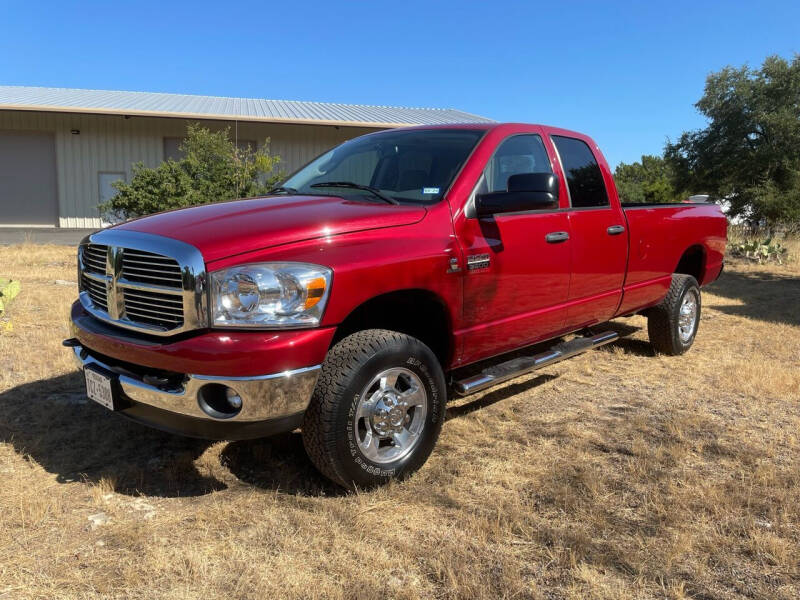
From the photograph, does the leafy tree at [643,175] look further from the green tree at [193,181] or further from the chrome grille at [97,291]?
the chrome grille at [97,291]

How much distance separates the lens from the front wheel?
A: 2771 millimetres

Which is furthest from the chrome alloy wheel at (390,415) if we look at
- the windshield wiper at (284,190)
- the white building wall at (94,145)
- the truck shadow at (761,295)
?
the white building wall at (94,145)

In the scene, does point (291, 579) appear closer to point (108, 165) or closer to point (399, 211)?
point (399, 211)

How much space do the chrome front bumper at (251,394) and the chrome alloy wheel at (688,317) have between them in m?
4.33

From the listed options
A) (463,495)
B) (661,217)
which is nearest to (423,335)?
(463,495)

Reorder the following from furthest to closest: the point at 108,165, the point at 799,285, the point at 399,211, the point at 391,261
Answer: the point at 108,165 → the point at 799,285 → the point at 399,211 → the point at 391,261

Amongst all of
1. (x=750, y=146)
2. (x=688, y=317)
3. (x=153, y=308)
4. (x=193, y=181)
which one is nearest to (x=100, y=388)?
(x=153, y=308)

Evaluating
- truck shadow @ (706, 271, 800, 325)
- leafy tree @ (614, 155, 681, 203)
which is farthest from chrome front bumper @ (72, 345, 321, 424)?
leafy tree @ (614, 155, 681, 203)

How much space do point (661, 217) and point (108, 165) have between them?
20719 millimetres

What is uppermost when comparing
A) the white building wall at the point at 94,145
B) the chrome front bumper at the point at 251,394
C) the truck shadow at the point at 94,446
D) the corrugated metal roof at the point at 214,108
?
the corrugated metal roof at the point at 214,108

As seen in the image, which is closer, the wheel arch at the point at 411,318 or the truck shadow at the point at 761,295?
the wheel arch at the point at 411,318

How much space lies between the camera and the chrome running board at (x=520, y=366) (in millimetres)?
3457

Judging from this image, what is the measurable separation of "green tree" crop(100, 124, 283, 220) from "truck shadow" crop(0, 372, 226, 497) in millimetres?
7902

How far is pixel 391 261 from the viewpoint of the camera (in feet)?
9.67
